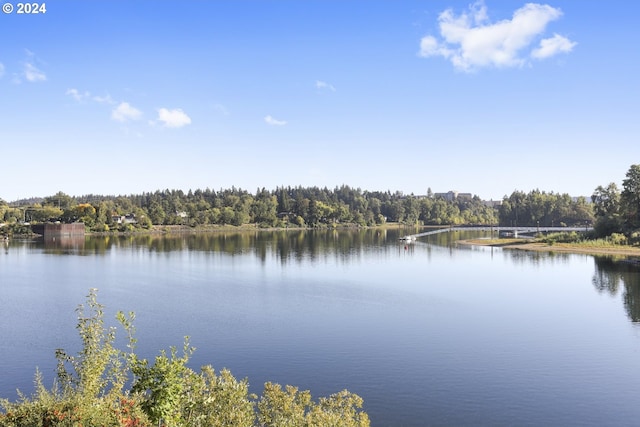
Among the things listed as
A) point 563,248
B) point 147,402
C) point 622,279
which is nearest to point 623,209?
point 563,248

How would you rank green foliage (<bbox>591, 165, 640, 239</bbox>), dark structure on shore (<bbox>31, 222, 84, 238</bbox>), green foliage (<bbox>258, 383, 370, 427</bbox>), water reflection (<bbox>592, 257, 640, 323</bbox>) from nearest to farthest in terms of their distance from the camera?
green foliage (<bbox>258, 383, 370, 427</bbox>) → water reflection (<bbox>592, 257, 640, 323</bbox>) → green foliage (<bbox>591, 165, 640, 239</bbox>) → dark structure on shore (<bbox>31, 222, 84, 238</bbox>)

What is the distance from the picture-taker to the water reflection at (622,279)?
177ft

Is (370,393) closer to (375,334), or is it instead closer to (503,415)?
(503,415)

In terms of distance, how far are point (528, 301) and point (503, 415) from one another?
34971 millimetres

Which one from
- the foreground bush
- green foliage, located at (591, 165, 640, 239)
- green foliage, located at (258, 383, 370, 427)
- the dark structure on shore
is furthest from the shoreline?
the dark structure on shore

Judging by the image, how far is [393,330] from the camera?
4325cm

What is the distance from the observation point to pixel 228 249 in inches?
4993

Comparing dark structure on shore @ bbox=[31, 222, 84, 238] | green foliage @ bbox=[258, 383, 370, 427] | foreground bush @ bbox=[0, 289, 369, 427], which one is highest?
dark structure on shore @ bbox=[31, 222, 84, 238]

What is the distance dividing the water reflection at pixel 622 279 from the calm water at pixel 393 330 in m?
0.27

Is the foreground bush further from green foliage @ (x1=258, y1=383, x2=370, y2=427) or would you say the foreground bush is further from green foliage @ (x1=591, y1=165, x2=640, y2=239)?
green foliage @ (x1=591, y1=165, x2=640, y2=239)

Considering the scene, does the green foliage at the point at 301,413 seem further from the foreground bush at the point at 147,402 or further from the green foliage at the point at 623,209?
the green foliage at the point at 623,209

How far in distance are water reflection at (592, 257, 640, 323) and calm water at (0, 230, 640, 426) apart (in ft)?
0.88

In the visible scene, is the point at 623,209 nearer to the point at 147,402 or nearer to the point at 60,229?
the point at 147,402

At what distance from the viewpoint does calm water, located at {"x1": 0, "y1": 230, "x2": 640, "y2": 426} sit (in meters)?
28.7
